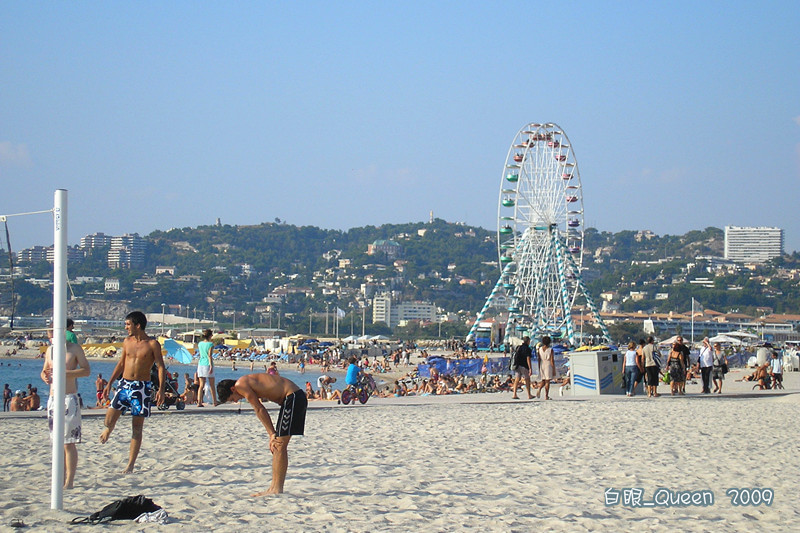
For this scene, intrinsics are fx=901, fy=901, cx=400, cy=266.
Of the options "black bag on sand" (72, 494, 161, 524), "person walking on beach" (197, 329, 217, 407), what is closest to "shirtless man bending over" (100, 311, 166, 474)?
"black bag on sand" (72, 494, 161, 524)

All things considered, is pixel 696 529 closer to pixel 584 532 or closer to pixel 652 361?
Answer: pixel 584 532

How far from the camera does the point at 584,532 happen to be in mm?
5109

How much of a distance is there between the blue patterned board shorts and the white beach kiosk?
10.1m

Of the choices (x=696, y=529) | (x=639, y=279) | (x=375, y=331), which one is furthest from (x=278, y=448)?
(x=639, y=279)

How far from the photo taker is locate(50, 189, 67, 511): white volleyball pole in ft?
17.0

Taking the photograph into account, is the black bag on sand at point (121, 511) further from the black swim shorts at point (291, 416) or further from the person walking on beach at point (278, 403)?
the black swim shorts at point (291, 416)

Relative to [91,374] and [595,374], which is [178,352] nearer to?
[595,374]

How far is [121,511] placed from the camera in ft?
16.9

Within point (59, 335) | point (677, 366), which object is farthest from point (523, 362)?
point (59, 335)

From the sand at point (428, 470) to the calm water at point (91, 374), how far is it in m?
21.0

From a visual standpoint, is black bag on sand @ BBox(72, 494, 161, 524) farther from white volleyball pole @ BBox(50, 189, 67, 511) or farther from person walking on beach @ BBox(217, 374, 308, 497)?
person walking on beach @ BBox(217, 374, 308, 497)

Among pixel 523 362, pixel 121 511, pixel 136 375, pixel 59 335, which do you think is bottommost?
pixel 121 511

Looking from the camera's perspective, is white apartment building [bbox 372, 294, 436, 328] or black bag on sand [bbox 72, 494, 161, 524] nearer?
black bag on sand [bbox 72, 494, 161, 524]

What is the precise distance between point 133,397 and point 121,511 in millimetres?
1663
